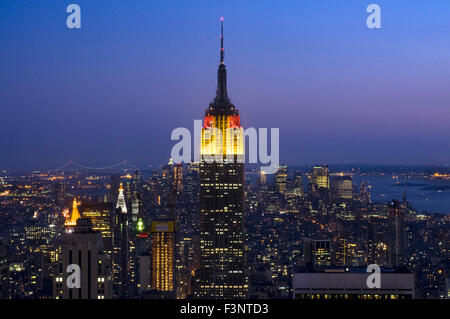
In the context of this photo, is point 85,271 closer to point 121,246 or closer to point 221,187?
point 121,246

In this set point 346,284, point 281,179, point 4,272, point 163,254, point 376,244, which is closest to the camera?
point 346,284

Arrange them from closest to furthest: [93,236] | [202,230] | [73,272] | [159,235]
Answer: [73,272], [93,236], [159,235], [202,230]

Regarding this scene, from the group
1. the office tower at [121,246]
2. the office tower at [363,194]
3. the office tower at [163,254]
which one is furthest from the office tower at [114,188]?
the office tower at [363,194]

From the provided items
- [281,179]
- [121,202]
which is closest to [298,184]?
[281,179]

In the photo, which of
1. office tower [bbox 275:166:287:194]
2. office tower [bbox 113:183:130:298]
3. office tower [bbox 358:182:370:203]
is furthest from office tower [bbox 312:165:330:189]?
office tower [bbox 113:183:130:298]

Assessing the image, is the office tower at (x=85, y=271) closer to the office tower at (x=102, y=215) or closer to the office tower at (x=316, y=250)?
the office tower at (x=102, y=215)
